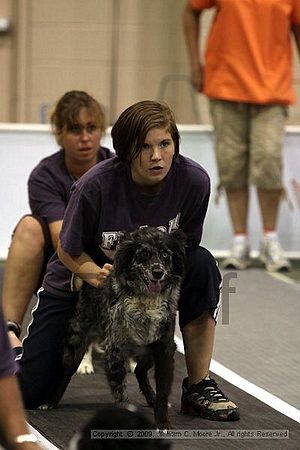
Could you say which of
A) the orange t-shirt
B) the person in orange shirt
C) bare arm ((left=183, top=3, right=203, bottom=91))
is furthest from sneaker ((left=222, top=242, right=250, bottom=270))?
bare arm ((left=183, top=3, right=203, bottom=91))

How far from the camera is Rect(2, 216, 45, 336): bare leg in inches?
156

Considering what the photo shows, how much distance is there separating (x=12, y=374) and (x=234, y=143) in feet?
13.5

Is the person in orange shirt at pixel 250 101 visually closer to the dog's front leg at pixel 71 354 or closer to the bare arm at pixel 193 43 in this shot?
the bare arm at pixel 193 43

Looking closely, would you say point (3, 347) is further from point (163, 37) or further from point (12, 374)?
point (163, 37)

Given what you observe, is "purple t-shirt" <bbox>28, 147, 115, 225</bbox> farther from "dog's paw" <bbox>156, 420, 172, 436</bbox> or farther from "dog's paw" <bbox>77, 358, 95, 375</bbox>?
"dog's paw" <bbox>156, 420, 172, 436</bbox>

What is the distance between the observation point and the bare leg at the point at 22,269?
3975mm

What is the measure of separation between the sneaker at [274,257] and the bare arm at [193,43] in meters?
0.86

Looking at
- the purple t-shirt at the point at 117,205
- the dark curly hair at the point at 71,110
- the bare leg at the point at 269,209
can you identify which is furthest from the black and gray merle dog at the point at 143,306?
the bare leg at the point at 269,209

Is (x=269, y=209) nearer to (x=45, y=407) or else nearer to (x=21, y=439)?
(x=45, y=407)

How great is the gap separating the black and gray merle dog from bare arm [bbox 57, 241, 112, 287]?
3 centimetres

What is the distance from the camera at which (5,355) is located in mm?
1956

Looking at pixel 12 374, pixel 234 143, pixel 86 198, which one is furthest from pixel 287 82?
pixel 12 374

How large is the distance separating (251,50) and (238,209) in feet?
2.57

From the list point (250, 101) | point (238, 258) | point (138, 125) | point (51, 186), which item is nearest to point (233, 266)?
point (238, 258)
